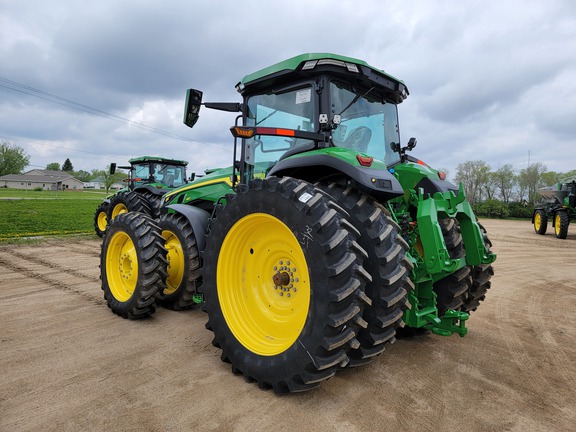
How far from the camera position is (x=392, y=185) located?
2680mm

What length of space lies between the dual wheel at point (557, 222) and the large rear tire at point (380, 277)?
15858mm

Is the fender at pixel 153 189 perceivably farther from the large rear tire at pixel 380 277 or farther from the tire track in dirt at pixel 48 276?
the large rear tire at pixel 380 277

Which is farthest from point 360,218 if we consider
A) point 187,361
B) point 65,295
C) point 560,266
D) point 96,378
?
point 560,266

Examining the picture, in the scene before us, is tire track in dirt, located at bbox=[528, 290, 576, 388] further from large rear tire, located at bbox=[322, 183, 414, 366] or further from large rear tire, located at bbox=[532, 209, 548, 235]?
large rear tire, located at bbox=[532, 209, 548, 235]

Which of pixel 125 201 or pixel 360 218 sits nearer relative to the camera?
pixel 360 218

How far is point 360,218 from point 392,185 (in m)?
0.37

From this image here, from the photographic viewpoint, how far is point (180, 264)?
4301 millimetres

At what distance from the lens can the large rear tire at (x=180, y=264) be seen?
13.6 feet

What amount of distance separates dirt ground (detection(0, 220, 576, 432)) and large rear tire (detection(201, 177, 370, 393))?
25cm

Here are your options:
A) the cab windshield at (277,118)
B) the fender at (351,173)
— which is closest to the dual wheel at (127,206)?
the cab windshield at (277,118)

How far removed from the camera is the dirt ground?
2240mm

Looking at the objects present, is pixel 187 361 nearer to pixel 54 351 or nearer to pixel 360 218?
pixel 54 351

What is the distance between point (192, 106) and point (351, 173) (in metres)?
1.89

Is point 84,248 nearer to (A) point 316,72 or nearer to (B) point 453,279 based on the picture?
(A) point 316,72
